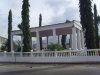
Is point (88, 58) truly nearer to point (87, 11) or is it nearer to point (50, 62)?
point (50, 62)

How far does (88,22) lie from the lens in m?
24.9

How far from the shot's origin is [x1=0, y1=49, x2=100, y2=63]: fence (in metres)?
21.5

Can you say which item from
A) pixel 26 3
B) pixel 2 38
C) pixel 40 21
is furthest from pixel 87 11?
pixel 2 38

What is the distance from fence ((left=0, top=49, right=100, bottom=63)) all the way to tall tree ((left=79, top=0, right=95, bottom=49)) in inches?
117

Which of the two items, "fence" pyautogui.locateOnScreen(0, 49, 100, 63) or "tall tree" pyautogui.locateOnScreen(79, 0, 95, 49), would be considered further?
"tall tree" pyautogui.locateOnScreen(79, 0, 95, 49)

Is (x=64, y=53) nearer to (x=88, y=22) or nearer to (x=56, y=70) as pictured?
(x=88, y=22)

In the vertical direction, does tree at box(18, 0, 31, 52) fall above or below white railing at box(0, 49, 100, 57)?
above

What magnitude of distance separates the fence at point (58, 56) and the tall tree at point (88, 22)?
296 centimetres

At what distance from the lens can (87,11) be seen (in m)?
24.9

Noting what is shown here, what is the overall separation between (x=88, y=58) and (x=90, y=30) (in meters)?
4.44

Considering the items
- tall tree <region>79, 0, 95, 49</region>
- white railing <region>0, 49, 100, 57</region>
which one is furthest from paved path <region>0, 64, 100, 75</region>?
tall tree <region>79, 0, 95, 49</region>

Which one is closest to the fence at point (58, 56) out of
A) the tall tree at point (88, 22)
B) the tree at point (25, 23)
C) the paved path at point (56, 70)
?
the paved path at point (56, 70)

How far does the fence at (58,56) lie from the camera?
2145 cm

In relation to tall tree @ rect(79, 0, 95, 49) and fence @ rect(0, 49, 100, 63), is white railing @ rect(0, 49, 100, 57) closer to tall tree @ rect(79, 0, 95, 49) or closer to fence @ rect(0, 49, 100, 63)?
fence @ rect(0, 49, 100, 63)
